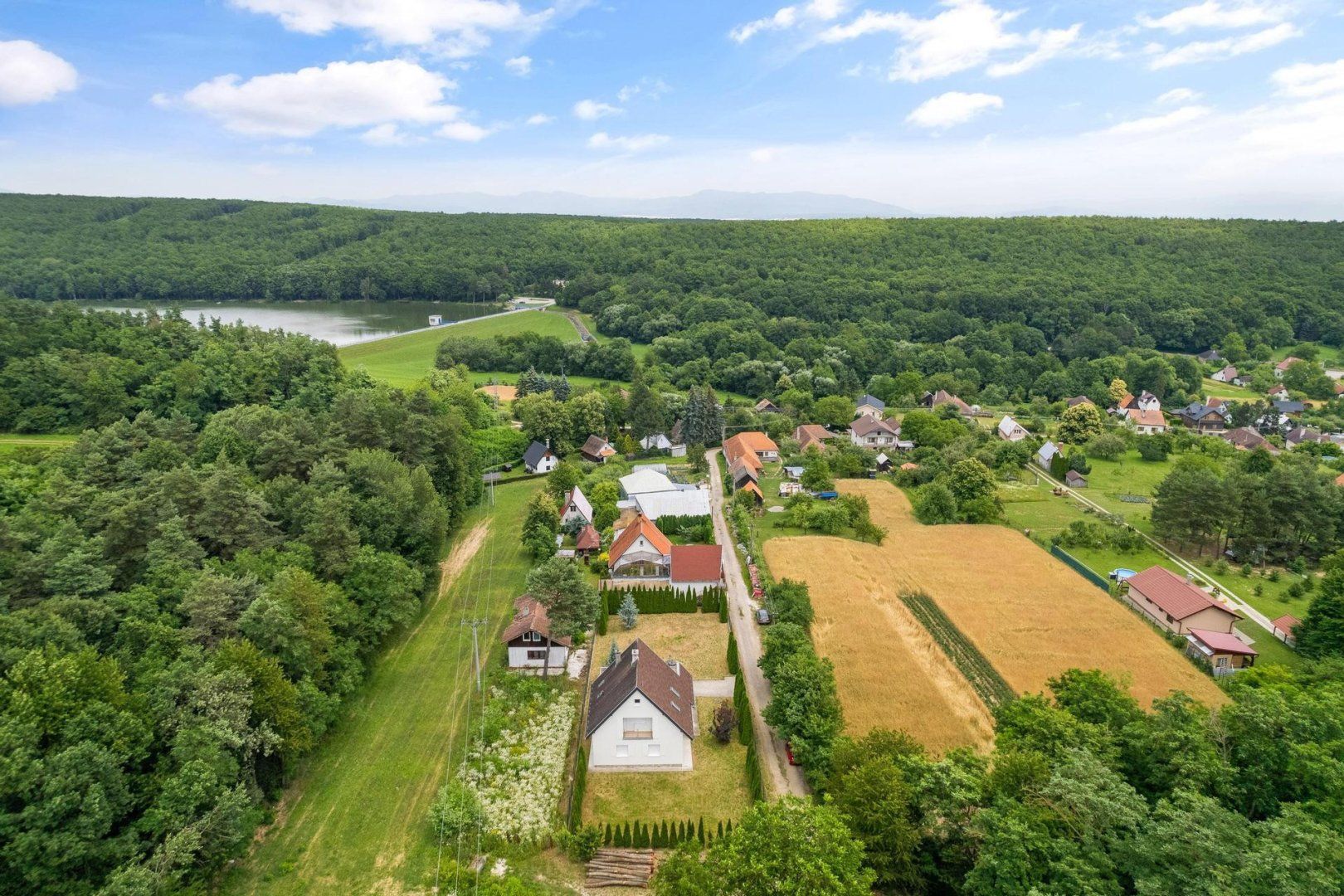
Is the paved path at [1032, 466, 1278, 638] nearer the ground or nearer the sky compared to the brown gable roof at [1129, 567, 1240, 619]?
nearer the ground

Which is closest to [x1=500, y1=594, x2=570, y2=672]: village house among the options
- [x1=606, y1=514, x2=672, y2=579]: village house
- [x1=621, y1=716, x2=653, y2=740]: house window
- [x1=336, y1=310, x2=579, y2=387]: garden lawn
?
[x1=621, y1=716, x2=653, y2=740]: house window

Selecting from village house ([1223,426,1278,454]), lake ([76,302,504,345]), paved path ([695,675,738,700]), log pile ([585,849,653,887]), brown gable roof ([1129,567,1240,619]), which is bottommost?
paved path ([695,675,738,700])

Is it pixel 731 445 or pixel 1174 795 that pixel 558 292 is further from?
pixel 1174 795

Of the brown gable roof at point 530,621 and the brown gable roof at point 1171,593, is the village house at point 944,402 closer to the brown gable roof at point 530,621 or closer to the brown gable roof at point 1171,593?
the brown gable roof at point 1171,593

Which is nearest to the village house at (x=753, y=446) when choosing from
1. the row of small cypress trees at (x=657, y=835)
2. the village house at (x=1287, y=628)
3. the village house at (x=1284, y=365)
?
the village house at (x=1287, y=628)

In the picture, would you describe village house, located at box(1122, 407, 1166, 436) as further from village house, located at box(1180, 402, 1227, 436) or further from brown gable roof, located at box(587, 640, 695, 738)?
brown gable roof, located at box(587, 640, 695, 738)

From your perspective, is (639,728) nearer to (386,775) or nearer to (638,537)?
(386,775)

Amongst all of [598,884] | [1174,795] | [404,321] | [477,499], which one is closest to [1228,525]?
[1174,795]
